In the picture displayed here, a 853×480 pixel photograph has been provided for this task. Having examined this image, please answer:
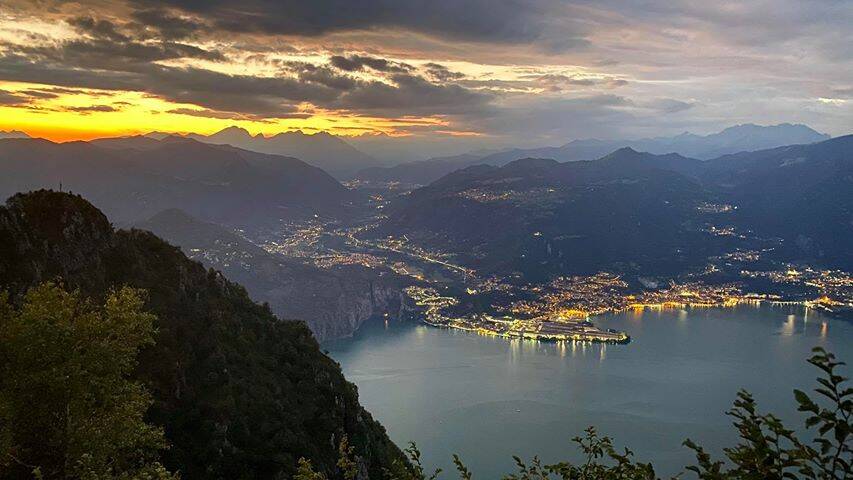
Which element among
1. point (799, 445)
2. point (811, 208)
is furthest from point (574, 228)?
point (799, 445)

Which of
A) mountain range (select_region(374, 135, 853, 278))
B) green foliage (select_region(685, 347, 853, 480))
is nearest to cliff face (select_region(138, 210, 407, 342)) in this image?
mountain range (select_region(374, 135, 853, 278))

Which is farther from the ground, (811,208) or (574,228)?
(811,208)

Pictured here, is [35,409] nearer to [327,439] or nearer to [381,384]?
[327,439]

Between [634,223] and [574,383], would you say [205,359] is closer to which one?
[574,383]

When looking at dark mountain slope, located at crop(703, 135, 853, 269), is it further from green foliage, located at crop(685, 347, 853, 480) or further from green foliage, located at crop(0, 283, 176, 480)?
green foliage, located at crop(0, 283, 176, 480)

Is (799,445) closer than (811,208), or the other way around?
(799,445)
